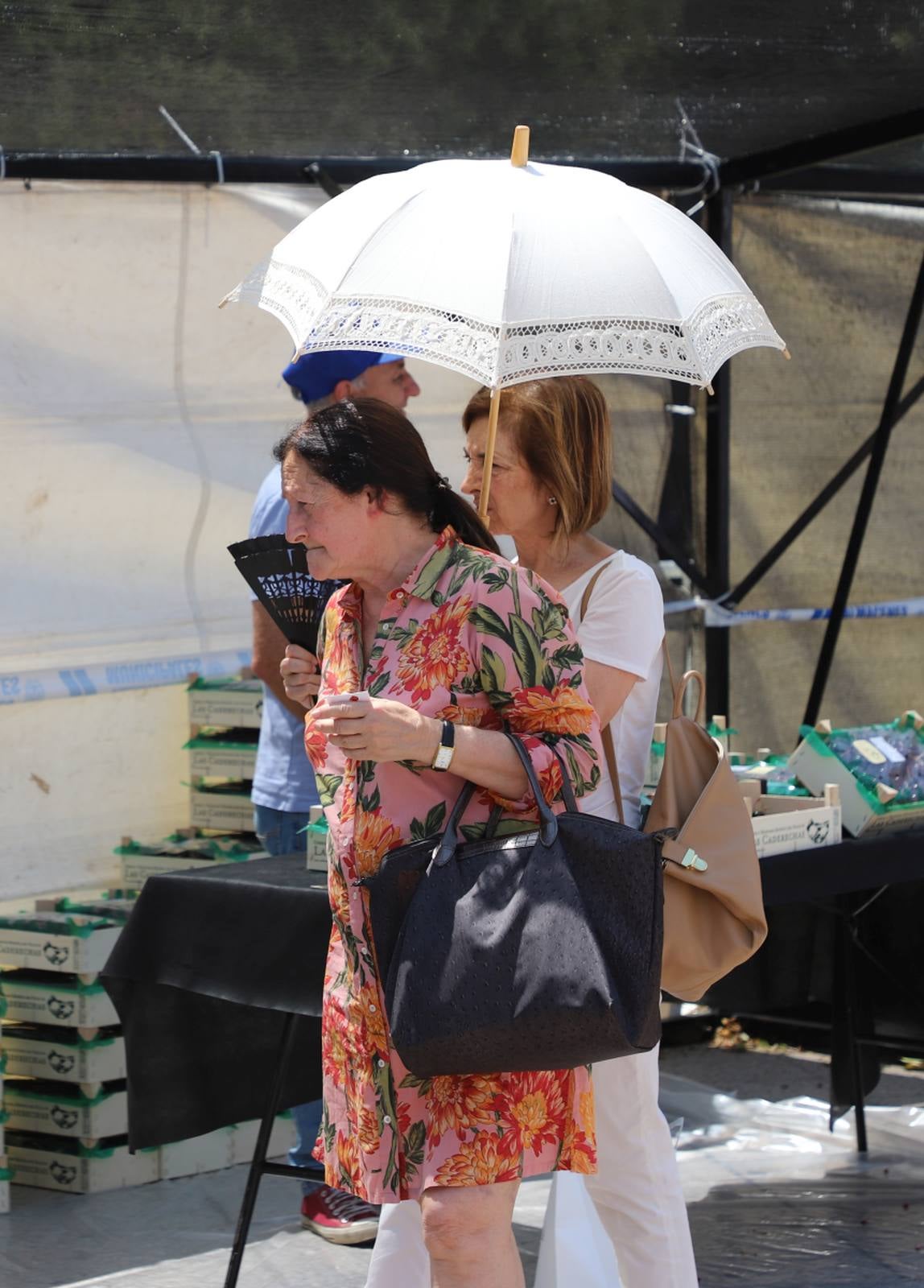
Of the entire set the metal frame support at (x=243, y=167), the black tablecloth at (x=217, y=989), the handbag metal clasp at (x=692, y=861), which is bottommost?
the black tablecloth at (x=217, y=989)

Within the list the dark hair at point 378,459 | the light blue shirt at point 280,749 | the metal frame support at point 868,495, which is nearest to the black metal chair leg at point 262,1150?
the light blue shirt at point 280,749

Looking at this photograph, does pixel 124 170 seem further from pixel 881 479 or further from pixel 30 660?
pixel 881 479

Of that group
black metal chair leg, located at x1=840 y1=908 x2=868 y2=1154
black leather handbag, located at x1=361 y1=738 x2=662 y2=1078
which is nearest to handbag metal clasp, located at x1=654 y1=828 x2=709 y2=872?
black leather handbag, located at x1=361 y1=738 x2=662 y2=1078

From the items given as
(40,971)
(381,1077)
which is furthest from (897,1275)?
(40,971)

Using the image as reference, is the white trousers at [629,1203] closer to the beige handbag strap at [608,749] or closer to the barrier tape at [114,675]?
the beige handbag strap at [608,749]

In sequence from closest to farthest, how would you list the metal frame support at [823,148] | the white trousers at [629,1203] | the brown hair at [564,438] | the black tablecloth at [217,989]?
1. the white trousers at [629,1203]
2. the brown hair at [564,438]
3. the black tablecloth at [217,989]
4. the metal frame support at [823,148]

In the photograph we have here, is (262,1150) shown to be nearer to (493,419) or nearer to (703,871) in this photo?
(703,871)

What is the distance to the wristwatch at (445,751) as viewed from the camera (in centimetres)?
224

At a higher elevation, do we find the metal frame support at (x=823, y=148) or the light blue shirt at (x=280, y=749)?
the metal frame support at (x=823, y=148)

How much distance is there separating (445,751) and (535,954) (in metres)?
0.30

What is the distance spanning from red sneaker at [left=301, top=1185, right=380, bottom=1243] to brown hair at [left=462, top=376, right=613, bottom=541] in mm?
1782

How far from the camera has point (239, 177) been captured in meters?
4.71

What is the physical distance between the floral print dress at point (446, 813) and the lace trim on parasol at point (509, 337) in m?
0.30

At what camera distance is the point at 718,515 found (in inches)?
221
